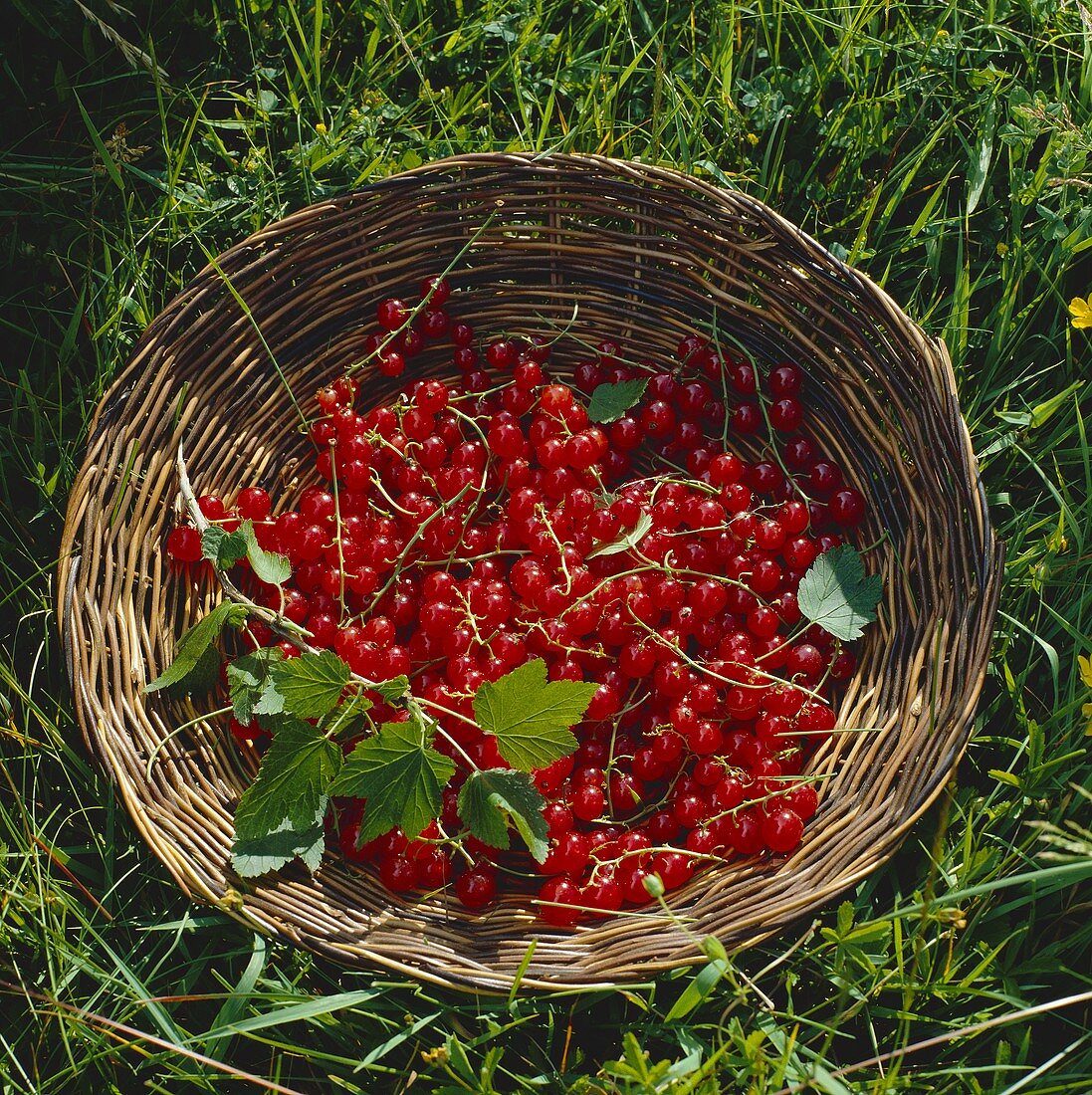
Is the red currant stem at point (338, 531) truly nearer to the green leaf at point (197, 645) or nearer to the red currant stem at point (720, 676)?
the green leaf at point (197, 645)

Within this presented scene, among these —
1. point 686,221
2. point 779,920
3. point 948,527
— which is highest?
point 686,221

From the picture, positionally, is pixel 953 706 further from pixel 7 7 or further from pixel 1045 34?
pixel 7 7

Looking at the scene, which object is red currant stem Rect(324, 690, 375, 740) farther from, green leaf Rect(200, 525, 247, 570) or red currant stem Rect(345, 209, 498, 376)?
red currant stem Rect(345, 209, 498, 376)

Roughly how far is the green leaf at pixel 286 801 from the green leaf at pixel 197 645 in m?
0.20

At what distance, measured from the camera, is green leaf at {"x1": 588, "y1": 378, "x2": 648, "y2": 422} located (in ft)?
6.60

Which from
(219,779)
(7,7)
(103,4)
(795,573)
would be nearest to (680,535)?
(795,573)

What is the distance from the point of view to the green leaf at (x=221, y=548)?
1.83m

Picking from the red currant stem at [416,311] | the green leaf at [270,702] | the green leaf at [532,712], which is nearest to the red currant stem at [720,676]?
the green leaf at [532,712]

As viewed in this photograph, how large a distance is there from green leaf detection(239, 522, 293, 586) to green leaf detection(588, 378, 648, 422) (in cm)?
61

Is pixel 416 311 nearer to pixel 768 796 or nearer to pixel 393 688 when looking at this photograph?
pixel 393 688

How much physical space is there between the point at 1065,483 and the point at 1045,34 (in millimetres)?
972

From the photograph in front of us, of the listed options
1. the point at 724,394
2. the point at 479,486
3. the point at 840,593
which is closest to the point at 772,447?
the point at 724,394

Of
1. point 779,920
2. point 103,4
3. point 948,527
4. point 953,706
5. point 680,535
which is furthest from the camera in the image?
point 103,4

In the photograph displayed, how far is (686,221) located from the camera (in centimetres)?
197
